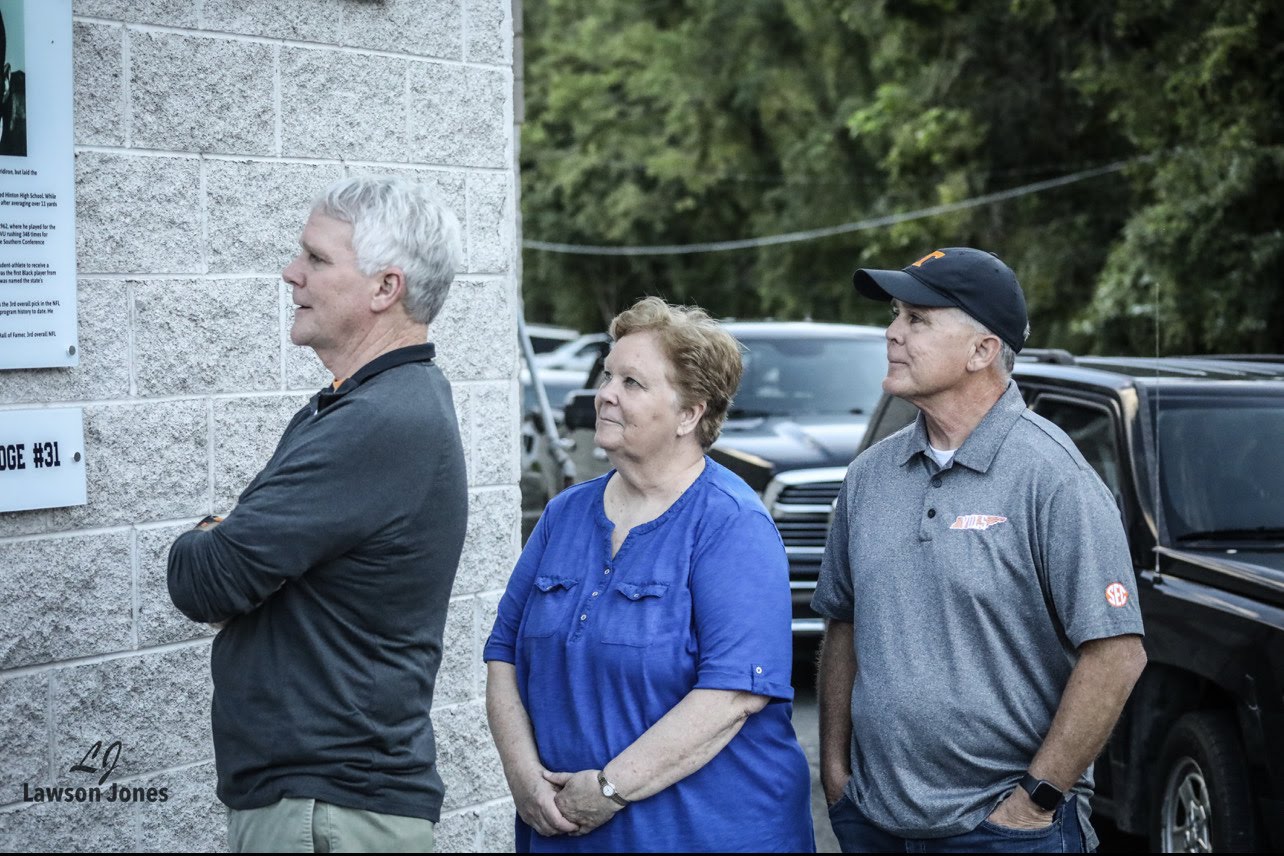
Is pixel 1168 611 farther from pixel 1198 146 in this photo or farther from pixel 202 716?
pixel 1198 146

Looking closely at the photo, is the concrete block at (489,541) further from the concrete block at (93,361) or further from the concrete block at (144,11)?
the concrete block at (144,11)

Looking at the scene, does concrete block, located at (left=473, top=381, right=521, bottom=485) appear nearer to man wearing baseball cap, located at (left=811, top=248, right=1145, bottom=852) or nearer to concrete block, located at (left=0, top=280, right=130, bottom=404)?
concrete block, located at (left=0, top=280, right=130, bottom=404)

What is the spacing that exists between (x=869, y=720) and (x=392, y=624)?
1055 millimetres

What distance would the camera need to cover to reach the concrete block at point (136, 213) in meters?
4.07

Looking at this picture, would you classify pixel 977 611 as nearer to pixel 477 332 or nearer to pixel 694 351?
pixel 694 351

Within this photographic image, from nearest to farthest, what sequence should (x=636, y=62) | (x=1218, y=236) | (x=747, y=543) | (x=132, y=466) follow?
(x=747, y=543) → (x=132, y=466) → (x=1218, y=236) → (x=636, y=62)

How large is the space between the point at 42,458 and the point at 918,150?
23133 millimetres

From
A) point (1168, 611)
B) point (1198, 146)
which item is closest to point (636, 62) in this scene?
point (1198, 146)

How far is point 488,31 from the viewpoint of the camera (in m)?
4.91

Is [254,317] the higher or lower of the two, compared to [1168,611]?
higher

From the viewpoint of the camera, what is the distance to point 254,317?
4395 millimetres

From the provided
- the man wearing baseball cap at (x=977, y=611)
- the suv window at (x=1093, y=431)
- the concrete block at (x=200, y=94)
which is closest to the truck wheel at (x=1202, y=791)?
the suv window at (x=1093, y=431)

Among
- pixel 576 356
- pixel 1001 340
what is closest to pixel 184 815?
pixel 1001 340

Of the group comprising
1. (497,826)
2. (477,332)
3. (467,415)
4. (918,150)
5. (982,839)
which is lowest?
(497,826)
